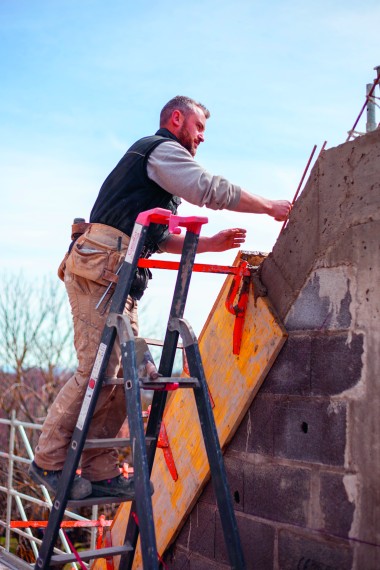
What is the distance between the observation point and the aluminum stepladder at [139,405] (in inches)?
104

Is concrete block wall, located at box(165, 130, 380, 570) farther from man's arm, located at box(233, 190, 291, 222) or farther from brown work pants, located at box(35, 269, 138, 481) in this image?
brown work pants, located at box(35, 269, 138, 481)

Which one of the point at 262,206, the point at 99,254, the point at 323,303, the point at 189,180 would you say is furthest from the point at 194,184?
the point at 323,303

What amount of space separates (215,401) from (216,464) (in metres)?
0.77

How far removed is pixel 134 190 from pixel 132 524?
1652 mm

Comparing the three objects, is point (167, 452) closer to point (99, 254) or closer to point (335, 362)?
point (99, 254)

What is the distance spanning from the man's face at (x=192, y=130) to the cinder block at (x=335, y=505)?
6.25ft

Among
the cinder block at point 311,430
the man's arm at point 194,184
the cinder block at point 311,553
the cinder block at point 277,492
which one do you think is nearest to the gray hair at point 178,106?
the man's arm at point 194,184

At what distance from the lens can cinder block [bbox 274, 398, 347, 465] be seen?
2.77 metres

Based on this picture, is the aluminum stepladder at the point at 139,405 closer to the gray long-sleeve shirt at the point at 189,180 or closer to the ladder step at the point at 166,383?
the ladder step at the point at 166,383

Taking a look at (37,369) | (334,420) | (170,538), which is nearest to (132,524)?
(170,538)

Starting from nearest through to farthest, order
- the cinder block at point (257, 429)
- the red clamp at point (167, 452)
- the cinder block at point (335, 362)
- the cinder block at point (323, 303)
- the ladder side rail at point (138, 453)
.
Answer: the ladder side rail at point (138, 453) → the cinder block at point (335, 362) → the cinder block at point (323, 303) → the cinder block at point (257, 429) → the red clamp at point (167, 452)

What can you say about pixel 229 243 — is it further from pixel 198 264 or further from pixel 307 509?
pixel 307 509

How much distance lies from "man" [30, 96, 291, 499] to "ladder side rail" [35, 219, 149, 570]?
116 mm

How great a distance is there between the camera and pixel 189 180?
10.3 feet
